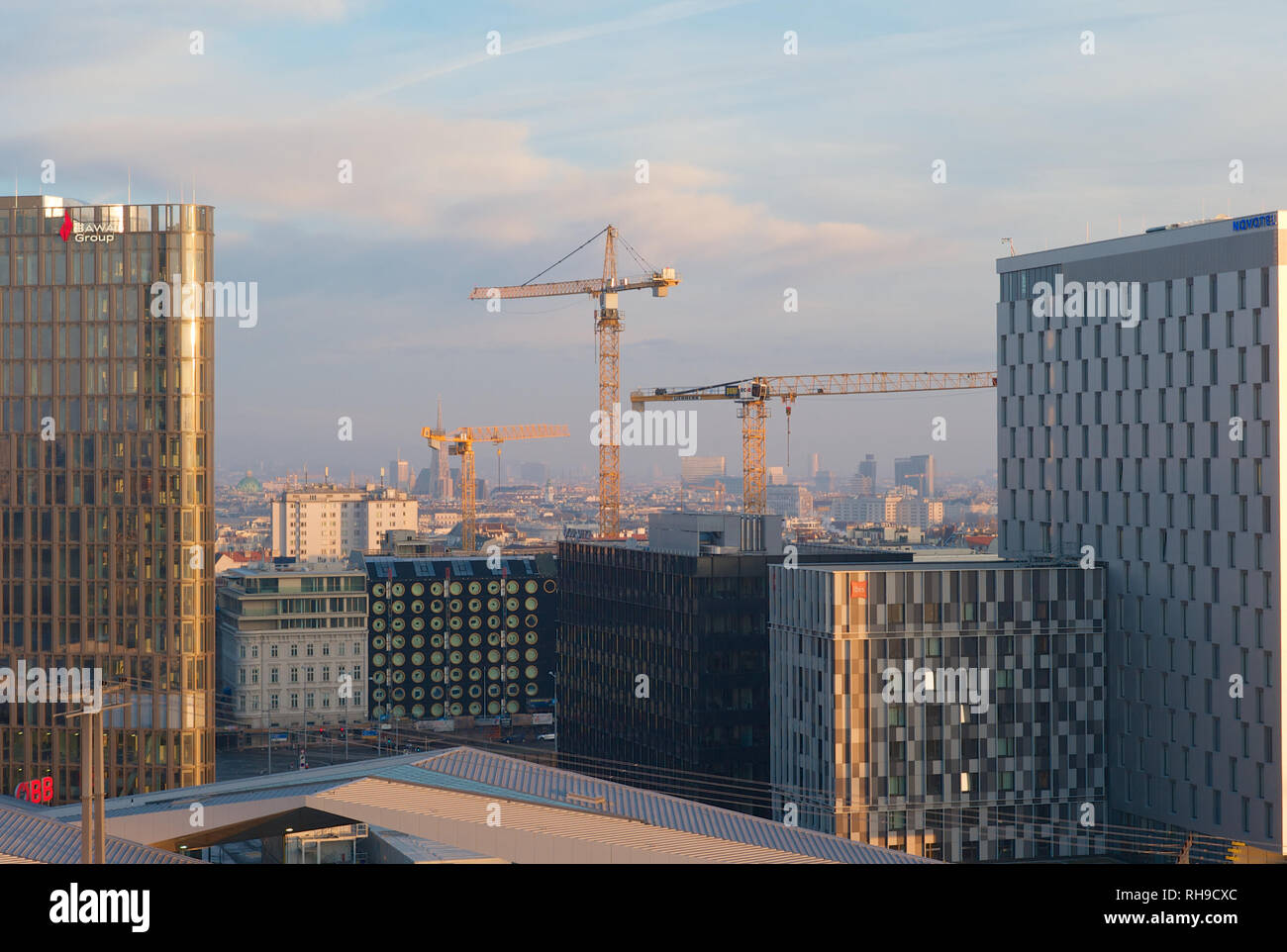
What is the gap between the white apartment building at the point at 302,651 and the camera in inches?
6959

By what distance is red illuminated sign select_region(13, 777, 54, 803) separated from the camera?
298 ft

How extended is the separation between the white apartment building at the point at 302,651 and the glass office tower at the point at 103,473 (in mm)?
83759

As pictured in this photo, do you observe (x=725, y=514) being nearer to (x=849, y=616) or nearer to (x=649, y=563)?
(x=649, y=563)

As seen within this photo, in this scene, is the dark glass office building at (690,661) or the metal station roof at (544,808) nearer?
the metal station roof at (544,808)

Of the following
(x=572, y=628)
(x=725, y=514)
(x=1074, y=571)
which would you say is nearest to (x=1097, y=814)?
(x=1074, y=571)

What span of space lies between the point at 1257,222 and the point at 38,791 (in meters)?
81.0

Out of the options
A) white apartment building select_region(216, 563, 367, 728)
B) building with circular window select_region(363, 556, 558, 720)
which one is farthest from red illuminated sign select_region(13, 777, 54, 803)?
building with circular window select_region(363, 556, 558, 720)

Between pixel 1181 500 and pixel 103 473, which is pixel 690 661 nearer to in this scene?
pixel 1181 500

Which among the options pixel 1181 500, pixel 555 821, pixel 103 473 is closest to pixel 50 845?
pixel 555 821

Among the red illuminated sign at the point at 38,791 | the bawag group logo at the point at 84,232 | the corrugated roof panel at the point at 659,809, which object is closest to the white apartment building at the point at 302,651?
the red illuminated sign at the point at 38,791
